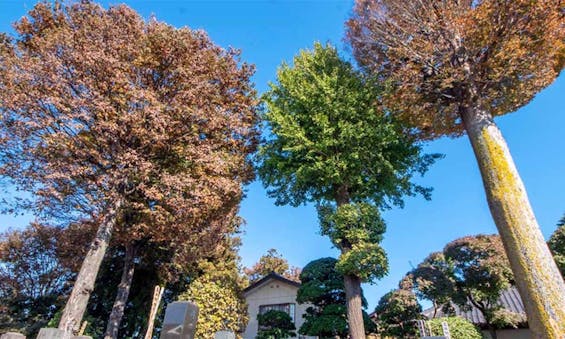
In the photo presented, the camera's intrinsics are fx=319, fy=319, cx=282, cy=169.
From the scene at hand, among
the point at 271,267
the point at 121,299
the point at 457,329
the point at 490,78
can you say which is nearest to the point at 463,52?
the point at 490,78

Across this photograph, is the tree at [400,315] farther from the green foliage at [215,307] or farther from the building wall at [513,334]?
the building wall at [513,334]

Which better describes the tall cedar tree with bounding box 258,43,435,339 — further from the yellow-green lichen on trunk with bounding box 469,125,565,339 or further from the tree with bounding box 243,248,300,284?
the tree with bounding box 243,248,300,284

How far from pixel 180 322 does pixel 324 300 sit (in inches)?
290

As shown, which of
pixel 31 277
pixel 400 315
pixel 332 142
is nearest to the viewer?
pixel 400 315

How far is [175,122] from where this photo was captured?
332 inches

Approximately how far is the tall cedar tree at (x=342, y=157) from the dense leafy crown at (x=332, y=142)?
31 millimetres

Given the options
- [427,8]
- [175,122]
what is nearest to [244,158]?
[175,122]

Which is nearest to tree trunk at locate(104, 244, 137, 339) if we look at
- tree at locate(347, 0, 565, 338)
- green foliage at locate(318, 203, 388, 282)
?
green foliage at locate(318, 203, 388, 282)

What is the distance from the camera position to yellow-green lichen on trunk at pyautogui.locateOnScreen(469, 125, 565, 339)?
5316 mm

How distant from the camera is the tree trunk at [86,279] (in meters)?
6.95

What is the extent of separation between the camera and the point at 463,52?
7.82 m

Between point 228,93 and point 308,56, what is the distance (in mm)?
3354

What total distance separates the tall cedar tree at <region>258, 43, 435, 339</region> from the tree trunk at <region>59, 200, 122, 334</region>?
5082 millimetres

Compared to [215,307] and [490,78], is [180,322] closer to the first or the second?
[215,307]
